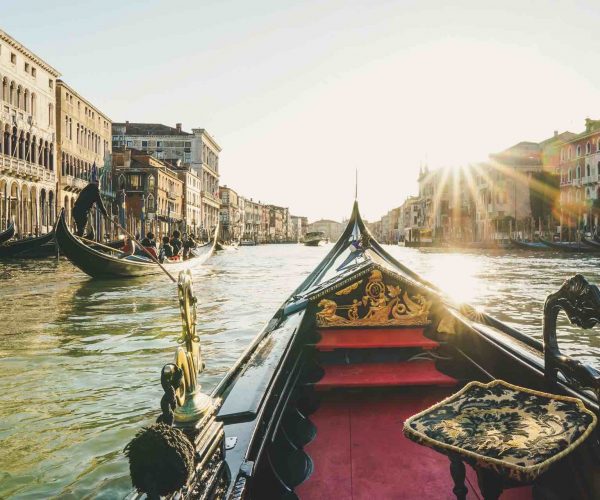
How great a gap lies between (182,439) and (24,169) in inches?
711

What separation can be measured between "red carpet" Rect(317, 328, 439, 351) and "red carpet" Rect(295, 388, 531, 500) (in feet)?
0.94

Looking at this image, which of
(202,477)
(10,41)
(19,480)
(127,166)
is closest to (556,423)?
(202,477)

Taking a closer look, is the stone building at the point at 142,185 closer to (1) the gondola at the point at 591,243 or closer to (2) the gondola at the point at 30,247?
(2) the gondola at the point at 30,247

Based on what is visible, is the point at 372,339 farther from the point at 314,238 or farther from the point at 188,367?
the point at 314,238

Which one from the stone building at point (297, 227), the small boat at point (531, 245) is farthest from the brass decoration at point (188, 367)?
the stone building at point (297, 227)

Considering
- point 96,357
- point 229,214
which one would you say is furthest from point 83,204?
point 229,214

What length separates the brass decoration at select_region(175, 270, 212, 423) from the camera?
0.86 metres

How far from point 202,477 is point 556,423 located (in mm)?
687

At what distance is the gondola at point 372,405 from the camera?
86 centimetres

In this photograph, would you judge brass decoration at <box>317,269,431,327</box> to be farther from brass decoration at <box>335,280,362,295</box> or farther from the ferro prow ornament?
the ferro prow ornament

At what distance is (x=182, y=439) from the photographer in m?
0.71

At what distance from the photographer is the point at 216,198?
42344 mm

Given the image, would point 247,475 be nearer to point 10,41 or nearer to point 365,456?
point 365,456

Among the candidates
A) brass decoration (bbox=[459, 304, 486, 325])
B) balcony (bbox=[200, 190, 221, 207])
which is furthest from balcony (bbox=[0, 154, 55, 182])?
balcony (bbox=[200, 190, 221, 207])
